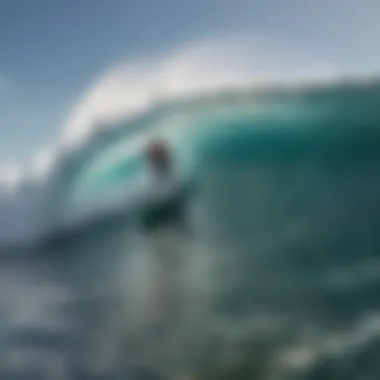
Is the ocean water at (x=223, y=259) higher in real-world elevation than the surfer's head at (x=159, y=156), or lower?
lower

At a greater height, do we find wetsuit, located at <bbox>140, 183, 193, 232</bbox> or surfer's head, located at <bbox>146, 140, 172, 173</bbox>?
surfer's head, located at <bbox>146, 140, 172, 173</bbox>

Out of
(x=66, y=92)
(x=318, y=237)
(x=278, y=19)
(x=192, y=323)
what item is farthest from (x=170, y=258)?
(x=278, y=19)

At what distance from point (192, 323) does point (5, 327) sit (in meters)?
0.35

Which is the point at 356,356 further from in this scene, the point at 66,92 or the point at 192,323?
the point at 66,92

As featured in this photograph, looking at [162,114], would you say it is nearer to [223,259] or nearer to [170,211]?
[170,211]

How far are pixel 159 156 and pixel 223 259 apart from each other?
0.73 ft

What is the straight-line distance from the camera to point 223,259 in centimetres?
118

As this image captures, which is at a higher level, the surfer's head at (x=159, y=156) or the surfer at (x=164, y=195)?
the surfer's head at (x=159, y=156)

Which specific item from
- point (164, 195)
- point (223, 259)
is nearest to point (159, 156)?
point (164, 195)

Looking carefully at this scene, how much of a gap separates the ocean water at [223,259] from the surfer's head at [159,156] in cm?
2

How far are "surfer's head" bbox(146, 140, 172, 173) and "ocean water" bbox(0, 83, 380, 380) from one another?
0.02 meters

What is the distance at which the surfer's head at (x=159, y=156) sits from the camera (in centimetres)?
123

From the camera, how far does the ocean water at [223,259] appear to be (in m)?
1.14

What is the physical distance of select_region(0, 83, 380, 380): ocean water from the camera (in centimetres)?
114
